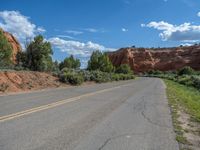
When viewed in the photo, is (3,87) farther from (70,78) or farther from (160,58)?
(160,58)

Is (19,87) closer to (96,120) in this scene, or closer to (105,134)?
(96,120)

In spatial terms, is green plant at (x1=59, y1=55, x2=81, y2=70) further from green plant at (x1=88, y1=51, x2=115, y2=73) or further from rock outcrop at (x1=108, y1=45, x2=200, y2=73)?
rock outcrop at (x1=108, y1=45, x2=200, y2=73)

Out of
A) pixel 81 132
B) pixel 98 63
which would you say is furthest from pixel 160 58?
pixel 81 132

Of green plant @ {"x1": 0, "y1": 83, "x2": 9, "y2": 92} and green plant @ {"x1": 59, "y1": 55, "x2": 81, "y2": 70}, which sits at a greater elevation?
green plant @ {"x1": 59, "y1": 55, "x2": 81, "y2": 70}

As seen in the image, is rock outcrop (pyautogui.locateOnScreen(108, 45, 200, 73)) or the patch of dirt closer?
the patch of dirt

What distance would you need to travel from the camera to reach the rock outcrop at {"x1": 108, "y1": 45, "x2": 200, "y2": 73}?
147625 mm

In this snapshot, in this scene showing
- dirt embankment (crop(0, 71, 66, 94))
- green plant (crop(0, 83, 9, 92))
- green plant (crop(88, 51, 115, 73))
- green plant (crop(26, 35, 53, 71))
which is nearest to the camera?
green plant (crop(0, 83, 9, 92))

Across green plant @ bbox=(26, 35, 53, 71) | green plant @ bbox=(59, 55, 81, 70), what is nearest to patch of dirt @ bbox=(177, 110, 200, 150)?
green plant @ bbox=(26, 35, 53, 71)

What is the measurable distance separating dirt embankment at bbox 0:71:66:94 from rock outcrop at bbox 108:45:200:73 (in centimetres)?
12403

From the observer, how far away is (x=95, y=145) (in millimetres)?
5875

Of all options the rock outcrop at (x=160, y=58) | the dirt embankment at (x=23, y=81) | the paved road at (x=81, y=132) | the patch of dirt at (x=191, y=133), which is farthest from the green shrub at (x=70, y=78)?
the rock outcrop at (x=160, y=58)

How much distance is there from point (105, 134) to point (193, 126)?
11.0ft

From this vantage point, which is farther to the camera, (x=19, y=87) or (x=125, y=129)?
(x=19, y=87)

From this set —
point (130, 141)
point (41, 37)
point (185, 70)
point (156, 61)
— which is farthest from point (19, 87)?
point (156, 61)
